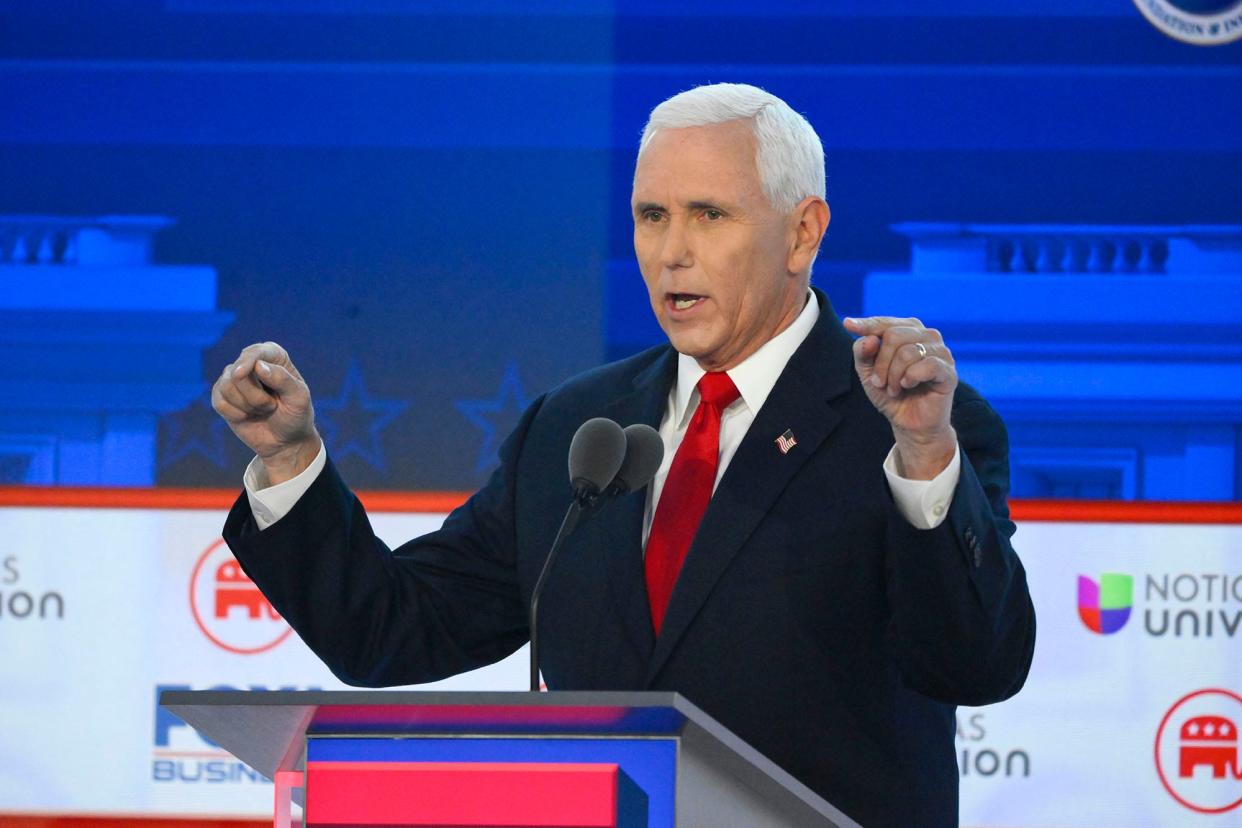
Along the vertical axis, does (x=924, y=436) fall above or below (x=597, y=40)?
below

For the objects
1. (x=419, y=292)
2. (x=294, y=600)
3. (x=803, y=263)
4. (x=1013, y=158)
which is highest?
(x=1013, y=158)

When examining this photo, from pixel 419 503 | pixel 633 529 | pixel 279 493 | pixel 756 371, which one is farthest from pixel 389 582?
pixel 419 503

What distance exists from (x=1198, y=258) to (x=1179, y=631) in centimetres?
78

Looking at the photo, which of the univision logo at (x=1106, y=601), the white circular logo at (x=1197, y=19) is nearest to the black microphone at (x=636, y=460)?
the univision logo at (x=1106, y=601)

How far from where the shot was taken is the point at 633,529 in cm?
218

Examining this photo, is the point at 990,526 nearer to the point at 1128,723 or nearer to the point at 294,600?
the point at 294,600

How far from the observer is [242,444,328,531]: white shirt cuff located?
6.96 ft

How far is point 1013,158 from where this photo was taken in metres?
3.74

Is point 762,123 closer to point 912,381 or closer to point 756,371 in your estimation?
point 756,371

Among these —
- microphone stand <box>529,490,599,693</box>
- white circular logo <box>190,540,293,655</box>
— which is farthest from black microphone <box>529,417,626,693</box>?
white circular logo <box>190,540,293,655</box>

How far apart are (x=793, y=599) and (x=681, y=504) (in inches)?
8.4

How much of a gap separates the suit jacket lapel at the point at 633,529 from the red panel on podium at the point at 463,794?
0.58 meters

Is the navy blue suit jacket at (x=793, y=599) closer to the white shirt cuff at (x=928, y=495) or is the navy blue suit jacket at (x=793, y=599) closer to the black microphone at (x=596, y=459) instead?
the white shirt cuff at (x=928, y=495)

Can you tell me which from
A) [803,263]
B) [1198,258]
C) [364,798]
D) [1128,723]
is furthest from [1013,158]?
[364,798]
